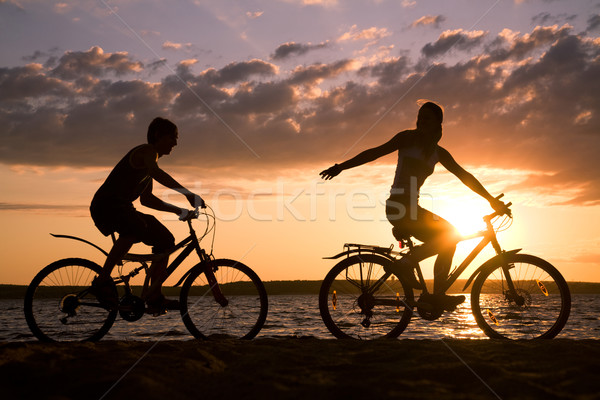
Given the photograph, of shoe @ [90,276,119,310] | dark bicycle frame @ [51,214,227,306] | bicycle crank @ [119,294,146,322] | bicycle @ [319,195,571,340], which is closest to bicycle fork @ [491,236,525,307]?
bicycle @ [319,195,571,340]

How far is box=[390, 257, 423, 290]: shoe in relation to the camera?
22.4ft

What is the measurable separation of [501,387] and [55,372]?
3.59 metres

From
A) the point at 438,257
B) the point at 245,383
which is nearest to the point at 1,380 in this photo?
the point at 245,383

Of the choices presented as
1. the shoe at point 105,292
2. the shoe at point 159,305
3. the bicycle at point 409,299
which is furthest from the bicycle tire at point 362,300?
the shoe at point 105,292

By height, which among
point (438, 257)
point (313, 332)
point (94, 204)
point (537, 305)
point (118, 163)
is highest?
point (118, 163)

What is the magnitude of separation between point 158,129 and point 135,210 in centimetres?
107

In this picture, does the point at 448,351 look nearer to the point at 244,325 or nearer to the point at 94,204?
the point at 244,325

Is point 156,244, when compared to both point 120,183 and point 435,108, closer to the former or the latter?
point 120,183

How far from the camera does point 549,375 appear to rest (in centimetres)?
431

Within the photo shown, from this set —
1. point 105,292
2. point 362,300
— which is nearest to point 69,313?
point 105,292

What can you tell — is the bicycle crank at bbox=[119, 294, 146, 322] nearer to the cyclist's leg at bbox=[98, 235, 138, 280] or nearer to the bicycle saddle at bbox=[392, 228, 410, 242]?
the cyclist's leg at bbox=[98, 235, 138, 280]

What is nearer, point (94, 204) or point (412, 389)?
point (412, 389)

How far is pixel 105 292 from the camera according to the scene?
668 centimetres

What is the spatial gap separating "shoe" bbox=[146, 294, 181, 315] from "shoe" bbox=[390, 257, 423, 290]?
9.33 ft
